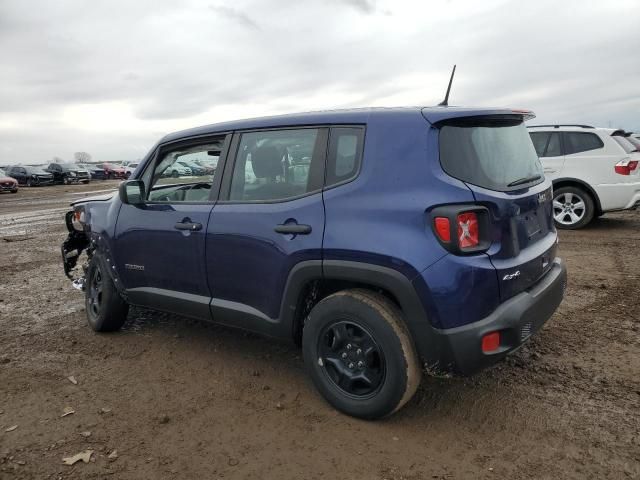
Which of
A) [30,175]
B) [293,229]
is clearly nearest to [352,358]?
[293,229]

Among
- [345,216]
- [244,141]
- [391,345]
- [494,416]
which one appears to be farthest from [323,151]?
[494,416]

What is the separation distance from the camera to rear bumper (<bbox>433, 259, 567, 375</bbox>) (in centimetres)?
258

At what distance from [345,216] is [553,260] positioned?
1497mm

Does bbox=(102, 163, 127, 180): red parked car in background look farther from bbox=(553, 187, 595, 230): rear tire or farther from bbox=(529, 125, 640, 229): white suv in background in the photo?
bbox=(553, 187, 595, 230): rear tire

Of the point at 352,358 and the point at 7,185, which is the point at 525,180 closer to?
the point at 352,358

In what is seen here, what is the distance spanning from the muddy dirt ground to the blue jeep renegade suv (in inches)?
12.5

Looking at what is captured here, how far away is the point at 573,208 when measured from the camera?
8734 millimetres

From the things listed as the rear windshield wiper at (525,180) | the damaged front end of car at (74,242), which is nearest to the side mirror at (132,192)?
the damaged front end of car at (74,242)

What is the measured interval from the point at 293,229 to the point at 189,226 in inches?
37.5

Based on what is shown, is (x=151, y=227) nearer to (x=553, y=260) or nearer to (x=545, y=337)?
(x=553, y=260)

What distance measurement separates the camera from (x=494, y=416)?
296 centimetres

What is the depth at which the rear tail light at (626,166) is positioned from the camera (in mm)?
8016

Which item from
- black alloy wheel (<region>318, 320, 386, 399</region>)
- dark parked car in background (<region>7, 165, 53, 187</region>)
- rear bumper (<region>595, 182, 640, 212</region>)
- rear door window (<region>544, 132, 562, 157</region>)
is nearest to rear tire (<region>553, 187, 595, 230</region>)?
rear bumper (<region>595, 182, 640, 212</region>)

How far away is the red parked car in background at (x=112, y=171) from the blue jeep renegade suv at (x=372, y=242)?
43.4m
